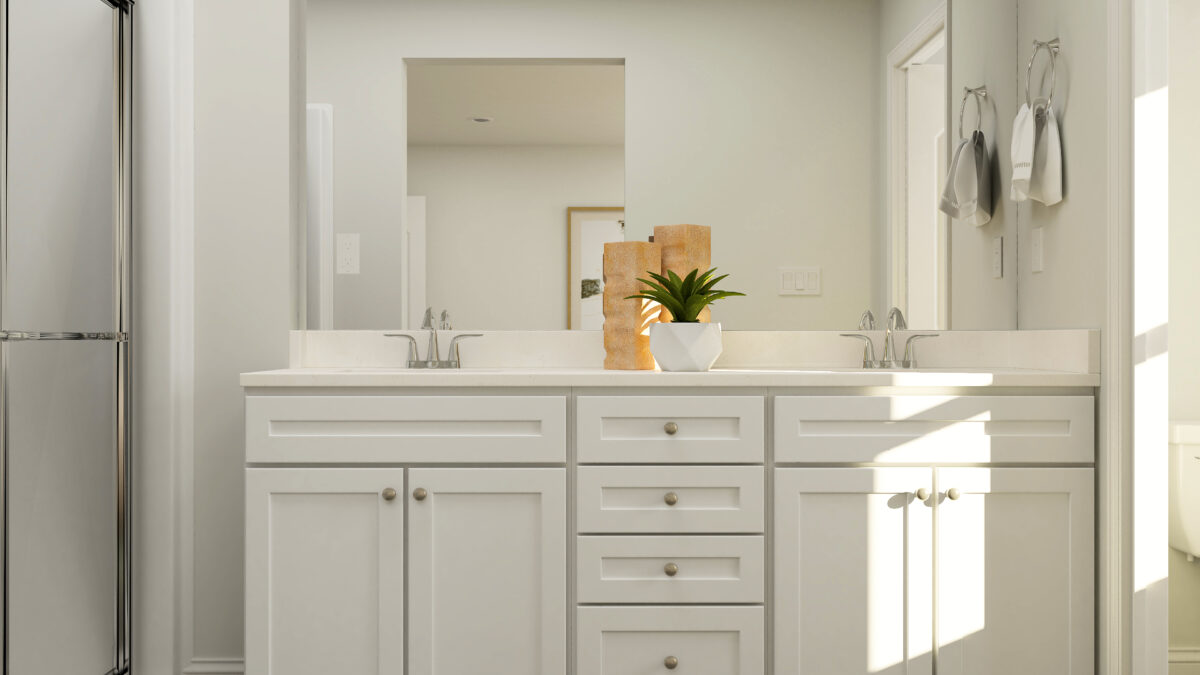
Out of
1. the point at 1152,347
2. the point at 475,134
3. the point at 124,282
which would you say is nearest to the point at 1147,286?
the point at 1152,347

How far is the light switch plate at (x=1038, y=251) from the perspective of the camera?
2.04m

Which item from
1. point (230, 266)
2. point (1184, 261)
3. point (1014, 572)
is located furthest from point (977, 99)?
point (230, 266)

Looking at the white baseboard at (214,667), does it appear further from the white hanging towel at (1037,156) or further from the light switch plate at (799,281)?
the white hanging towel at (1037,156)

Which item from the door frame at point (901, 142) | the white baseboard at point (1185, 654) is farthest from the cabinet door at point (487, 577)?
the white baseboard at point (1185, 654)

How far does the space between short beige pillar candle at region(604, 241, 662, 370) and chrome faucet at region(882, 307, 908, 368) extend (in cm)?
65

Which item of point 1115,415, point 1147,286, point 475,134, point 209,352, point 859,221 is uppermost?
point 475,134

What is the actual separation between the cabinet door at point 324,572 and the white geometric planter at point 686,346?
0.66 m

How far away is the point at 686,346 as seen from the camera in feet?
6.30

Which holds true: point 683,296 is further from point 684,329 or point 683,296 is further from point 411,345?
point 411,345

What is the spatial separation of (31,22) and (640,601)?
5.86ft

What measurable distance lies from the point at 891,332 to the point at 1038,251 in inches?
16.1

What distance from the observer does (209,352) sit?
7.01ft

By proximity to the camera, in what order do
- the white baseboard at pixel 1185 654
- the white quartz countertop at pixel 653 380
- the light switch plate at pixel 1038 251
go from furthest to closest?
1. the white baseboard at pixel 1185 654
2. the light switch plate at pixel 1038 251
3. the white quartz countertop at pixel 653 380

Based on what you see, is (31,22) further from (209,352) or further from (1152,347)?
(1152,347)
